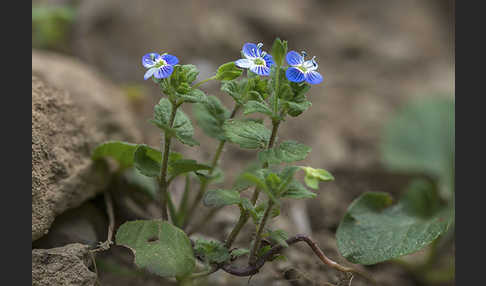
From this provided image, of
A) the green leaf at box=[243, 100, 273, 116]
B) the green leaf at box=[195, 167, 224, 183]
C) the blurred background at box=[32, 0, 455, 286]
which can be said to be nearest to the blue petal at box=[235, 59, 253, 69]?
the green leaf at box=[243, 100, 273, 116]

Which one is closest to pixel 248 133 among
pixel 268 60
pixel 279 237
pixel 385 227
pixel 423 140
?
pixel 268 60

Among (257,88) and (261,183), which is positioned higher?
(257,88)

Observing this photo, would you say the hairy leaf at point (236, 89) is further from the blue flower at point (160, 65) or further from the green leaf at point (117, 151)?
the green leaf at point (117, 151)

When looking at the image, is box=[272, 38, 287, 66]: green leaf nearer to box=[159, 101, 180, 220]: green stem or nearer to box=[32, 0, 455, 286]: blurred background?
box=[159, 101, 180, 220]: green stem

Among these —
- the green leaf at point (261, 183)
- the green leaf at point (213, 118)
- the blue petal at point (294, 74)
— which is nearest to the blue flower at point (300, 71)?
the blue petal at point (294, 74)

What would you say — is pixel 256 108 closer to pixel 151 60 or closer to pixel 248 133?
pixel 248 133

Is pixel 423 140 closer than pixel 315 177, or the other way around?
pixel 315 177
